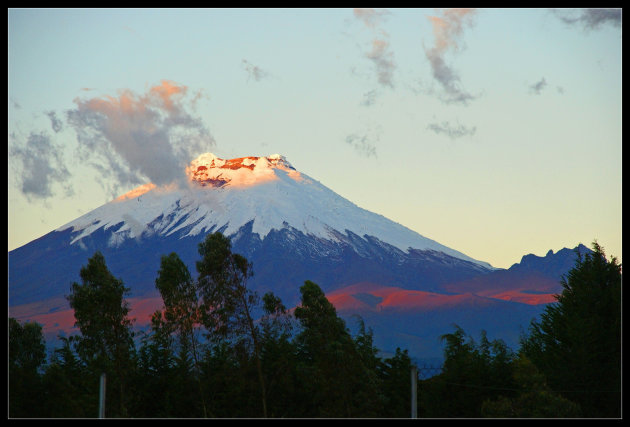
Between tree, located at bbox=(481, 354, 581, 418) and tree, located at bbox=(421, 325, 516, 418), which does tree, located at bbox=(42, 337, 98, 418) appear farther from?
tree, located at bbox=(481, 354, 581, 418)

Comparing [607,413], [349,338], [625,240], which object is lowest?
[607,413]

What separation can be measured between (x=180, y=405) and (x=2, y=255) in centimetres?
2089

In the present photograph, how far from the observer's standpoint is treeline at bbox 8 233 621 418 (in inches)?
1687

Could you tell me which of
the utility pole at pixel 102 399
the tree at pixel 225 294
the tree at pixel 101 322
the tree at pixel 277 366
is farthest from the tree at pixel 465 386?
the utility pole at pixel 102 399

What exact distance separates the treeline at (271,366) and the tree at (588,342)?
0.20 ft

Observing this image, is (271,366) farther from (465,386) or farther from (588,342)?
(588,342)

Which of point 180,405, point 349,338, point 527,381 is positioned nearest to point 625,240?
point 527,381

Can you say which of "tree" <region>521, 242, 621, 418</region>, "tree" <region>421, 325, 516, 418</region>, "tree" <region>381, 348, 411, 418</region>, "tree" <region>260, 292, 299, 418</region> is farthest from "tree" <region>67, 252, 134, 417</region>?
"tree" <region>521, 242, 621, 418</region>

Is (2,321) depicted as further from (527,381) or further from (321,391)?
(527,381)

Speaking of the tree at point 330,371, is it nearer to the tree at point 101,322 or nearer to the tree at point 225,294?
the tree at point 225,294

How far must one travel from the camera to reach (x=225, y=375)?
45.0 metres

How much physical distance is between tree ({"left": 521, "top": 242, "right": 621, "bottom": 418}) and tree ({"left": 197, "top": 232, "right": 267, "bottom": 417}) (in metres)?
15.9

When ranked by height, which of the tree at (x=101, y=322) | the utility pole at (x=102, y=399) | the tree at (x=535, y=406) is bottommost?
the tree at (x=535, y=406)

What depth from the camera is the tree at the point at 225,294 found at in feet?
149
